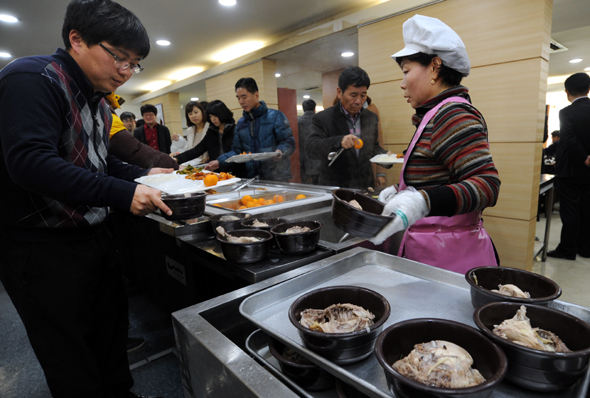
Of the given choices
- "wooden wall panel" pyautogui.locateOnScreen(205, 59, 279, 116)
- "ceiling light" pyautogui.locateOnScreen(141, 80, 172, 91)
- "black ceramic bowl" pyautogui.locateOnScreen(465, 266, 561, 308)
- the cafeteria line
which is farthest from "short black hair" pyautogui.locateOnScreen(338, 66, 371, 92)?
"ceiling light" pyautogui.locateOnScreen(141, 80, 172, 91)

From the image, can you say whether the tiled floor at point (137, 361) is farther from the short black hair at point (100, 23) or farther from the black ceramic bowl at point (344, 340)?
the short black hair at point (100, 23)

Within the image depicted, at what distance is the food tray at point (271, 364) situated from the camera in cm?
67

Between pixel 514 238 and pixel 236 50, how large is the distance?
5867 mm

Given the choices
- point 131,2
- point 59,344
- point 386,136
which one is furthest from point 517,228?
point 131,2

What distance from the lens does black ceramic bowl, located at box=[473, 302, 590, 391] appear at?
525 millimetres

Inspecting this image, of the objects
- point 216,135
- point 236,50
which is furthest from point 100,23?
point 236,50

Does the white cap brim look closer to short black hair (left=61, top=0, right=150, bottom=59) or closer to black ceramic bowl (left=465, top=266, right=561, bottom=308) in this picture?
black ceramic bowl (left=465, top=266, right=561, bottom=308)

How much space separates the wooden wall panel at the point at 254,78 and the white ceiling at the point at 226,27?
318 mm

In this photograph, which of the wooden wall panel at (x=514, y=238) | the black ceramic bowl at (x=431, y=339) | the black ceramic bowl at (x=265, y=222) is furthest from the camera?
the wooden wall panel at (x=514, y=238)

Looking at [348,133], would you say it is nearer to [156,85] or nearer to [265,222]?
[265,222]

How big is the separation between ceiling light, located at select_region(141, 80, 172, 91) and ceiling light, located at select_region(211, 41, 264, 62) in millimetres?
2999

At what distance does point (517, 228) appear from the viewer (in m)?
3.03

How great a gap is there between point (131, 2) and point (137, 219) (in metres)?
3.33

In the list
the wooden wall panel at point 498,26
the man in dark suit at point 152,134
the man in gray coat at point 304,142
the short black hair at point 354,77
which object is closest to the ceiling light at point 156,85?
the man in dark suit at point 152,134
